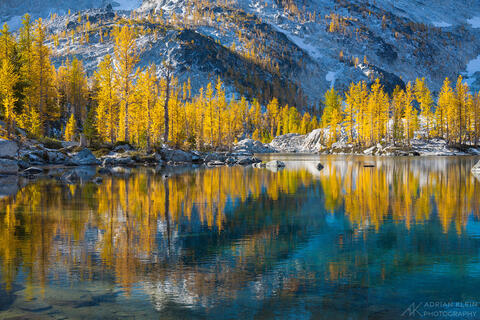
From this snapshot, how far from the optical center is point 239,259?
8.95m

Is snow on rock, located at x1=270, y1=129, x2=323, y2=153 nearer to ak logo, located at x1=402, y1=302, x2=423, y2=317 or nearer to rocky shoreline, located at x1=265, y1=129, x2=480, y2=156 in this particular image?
rocky shoreline, located at x1=265, y1=129, x2=480, y2=156

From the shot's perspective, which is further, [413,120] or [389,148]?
[413,120]

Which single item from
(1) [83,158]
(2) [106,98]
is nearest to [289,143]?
(2) [106,98]

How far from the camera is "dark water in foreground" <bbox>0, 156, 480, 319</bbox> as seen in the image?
21.0 feet

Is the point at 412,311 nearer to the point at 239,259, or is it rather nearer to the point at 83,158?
the point at 239,259

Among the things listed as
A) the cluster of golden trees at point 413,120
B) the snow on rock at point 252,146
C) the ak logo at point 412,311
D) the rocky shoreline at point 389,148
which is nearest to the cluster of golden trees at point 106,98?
the snow on rock at point 252,146

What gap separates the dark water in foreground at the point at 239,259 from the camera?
6395 millimetres

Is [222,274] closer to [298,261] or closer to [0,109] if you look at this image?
[298,261]

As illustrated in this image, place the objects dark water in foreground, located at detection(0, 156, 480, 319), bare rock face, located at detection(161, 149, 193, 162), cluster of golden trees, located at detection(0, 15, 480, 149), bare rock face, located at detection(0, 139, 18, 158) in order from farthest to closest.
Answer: cluster of golden trees, located at detection(0, 15, 480, 149), bare rock face, located at detection(161, 149, 193, 162), bare rock face, located at detection(0, 139, 18, 158), dark water in foreground, located at detection(0, 156, 480, 319)

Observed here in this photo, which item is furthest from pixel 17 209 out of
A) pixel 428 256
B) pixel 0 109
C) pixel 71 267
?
pixel 0 109

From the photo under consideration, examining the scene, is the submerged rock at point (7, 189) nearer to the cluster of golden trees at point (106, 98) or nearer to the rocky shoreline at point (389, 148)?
the cluster of golden trees at point (106, 98)

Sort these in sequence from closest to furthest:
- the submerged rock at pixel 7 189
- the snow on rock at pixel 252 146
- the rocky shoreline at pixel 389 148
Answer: the submerged rock at pixel 7 189 → the rocky shoreline at pixel 389 148 → the snow on rock at pixel 252 146

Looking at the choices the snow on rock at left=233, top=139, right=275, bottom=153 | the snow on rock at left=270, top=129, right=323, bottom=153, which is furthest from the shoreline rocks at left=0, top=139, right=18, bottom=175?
the snow on rock at left=270, top=129, right=323, bottom=153

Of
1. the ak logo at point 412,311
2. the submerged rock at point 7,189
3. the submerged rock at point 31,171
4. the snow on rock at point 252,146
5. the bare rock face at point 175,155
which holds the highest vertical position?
the snow on rock at point 252,146
